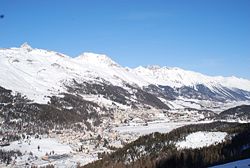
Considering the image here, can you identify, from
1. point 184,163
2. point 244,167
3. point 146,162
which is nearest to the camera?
point 244,167

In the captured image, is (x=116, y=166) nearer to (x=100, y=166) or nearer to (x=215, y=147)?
(x=100, y=166)

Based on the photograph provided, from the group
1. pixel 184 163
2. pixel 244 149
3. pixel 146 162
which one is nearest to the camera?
pixel 244 149

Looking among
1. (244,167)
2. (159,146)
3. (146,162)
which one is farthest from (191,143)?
(244,167)

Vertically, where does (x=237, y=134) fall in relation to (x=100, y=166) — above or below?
above

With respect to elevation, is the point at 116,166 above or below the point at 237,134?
below

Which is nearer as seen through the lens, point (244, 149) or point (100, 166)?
point (244, 149)

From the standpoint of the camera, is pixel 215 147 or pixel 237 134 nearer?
pixel 215 147

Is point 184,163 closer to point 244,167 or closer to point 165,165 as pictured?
point 165,165

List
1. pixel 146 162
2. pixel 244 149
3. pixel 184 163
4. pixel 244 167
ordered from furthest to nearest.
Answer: pixel 146 162, pixel 184 163, pixel 244 149, pixel 244 167

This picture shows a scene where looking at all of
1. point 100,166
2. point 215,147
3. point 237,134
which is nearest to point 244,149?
point 215,147
